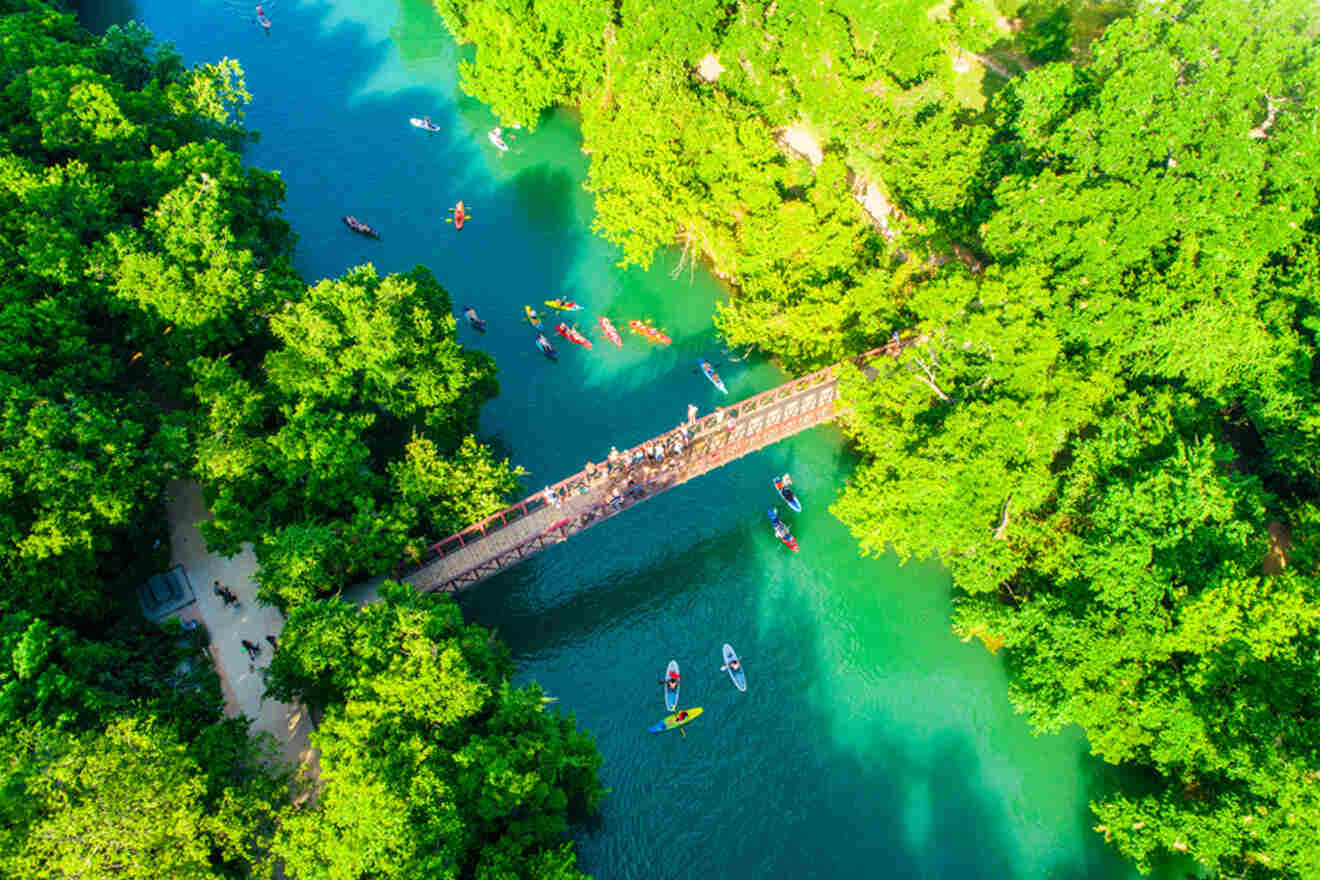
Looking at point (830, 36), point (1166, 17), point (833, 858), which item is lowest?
point (833, 858)

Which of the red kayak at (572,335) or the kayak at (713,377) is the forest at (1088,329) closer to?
the kayak at (713,377)

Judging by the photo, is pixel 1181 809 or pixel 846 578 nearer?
pixel 1181 809

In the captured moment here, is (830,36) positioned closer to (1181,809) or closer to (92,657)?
(1181,809)

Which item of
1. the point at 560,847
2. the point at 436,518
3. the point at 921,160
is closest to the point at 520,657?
Result: the point at 436,518

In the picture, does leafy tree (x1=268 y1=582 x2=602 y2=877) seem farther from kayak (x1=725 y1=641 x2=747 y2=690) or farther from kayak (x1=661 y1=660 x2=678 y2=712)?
kayak (x1=725 y1=641 x2=747 y2=690)

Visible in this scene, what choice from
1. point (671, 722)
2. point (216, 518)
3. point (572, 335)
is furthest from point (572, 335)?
point (671, 722)

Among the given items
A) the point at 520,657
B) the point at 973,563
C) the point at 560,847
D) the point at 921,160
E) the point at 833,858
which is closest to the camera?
the point at 560,847

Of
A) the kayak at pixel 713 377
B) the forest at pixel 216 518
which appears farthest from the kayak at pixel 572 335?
the forest at pixel 216 518
